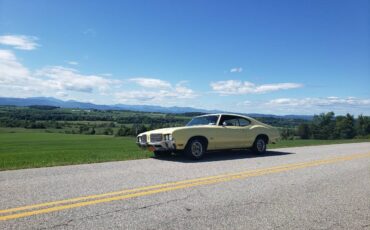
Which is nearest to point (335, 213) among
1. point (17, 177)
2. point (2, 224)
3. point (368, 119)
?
point (2, 224)

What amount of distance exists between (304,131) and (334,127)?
11.2 m

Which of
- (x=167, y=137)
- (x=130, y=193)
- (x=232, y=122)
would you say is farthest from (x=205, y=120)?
(x=130, y=193)

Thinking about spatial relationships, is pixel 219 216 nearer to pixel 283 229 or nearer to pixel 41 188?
pixel 283 229

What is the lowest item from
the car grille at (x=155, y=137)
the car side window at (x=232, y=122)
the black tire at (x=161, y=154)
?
the black tire at (x=161, y=154)

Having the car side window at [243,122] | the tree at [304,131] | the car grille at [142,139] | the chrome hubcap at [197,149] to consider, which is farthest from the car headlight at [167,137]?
the tree at [304,131]

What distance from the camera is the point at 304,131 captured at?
3260 inches

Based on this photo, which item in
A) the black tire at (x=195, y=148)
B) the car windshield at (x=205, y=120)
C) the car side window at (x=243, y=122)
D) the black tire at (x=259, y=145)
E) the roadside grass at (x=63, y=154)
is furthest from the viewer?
the black tire at (x=259, y=145)

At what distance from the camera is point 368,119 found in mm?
89812

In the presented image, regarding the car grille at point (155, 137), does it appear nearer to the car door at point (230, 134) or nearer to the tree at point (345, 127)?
the car door at point (230, 134)

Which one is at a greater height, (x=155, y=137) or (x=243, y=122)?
(x=243, y=122)

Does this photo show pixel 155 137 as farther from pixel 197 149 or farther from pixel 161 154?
pixel 197 149

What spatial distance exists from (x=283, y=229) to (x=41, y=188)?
166 inches

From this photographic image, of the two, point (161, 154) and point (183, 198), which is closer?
point (183, 198)

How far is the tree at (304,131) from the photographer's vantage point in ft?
269
